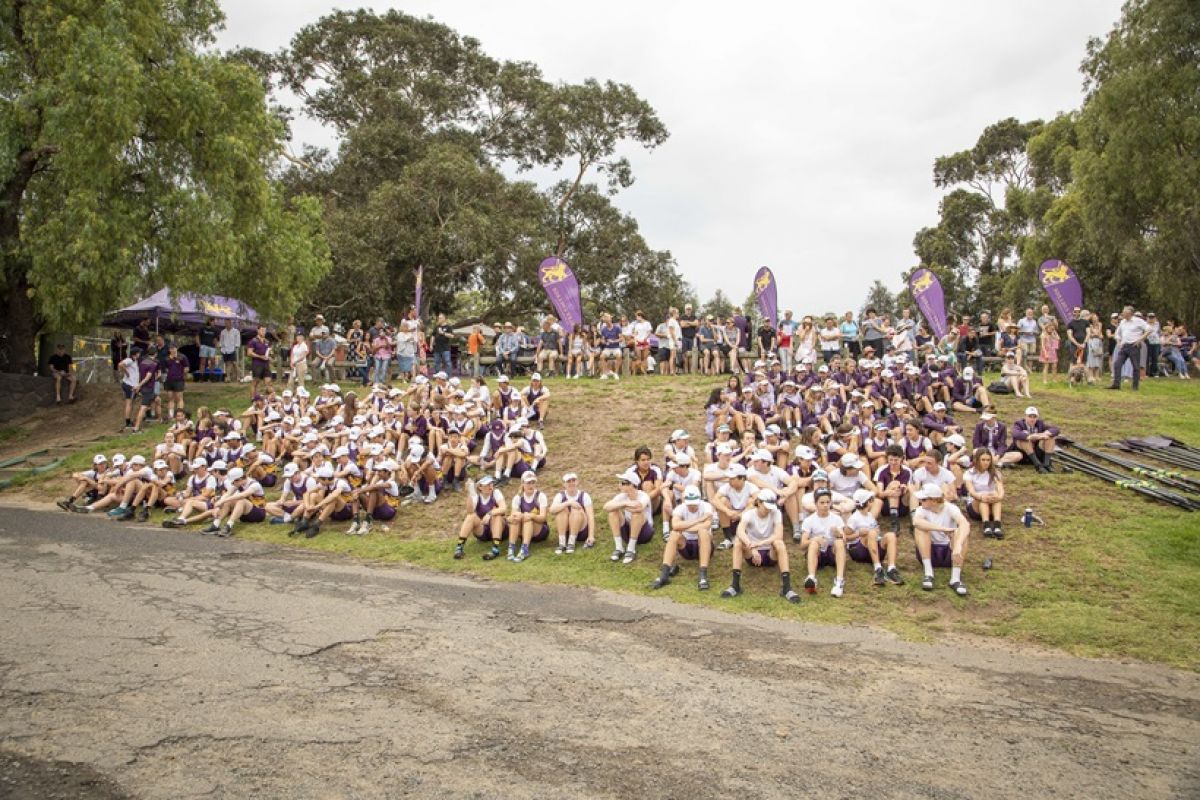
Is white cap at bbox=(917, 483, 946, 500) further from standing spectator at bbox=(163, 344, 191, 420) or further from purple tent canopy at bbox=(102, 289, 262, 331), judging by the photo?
purple tent canopy at bbox=(102, 289, 262, 331)

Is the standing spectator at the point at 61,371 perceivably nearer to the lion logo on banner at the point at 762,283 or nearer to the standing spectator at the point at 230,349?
the standing spectator at the point at 230,349

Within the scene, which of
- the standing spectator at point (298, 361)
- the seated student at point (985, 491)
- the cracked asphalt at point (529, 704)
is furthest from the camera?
the standing spectator at point (298, 361)

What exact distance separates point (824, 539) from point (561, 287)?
13999 mm

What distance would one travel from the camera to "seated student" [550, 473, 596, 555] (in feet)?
40.3

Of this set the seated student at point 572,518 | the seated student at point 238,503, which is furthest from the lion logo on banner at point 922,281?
the seated student at point 238,503

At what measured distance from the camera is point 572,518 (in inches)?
483

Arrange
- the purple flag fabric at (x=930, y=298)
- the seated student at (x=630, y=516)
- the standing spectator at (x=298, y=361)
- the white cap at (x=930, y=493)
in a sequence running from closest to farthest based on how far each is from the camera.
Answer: the white cap at (x=930, y=493), the seated student at (x=630, y=516), the purple flag fabric at (x=930, y=298), the standing spectator at (x=298, y=361)

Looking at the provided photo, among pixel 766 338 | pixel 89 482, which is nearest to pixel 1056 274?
pixel 766 338

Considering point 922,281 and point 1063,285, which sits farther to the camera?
point 1063,285

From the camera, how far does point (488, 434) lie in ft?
53.2

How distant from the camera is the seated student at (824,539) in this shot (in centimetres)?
1049

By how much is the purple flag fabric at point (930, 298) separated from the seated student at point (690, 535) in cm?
1241

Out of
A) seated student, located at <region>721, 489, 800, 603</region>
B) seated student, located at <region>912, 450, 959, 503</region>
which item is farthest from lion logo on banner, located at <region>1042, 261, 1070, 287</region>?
seated student, located at <region>721, 489, 800, 603</region>

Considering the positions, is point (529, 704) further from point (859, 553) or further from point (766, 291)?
point (766, 291)
